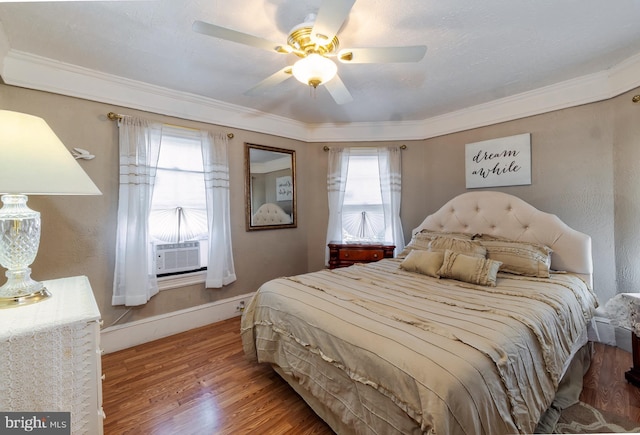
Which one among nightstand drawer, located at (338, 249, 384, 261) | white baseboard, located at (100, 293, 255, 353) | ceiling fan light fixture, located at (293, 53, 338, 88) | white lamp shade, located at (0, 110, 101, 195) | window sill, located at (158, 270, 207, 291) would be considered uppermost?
ceiling fan light fixture, located at (293, 53, 338, 88)

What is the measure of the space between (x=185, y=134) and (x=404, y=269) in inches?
101

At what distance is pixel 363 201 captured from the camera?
374 cm

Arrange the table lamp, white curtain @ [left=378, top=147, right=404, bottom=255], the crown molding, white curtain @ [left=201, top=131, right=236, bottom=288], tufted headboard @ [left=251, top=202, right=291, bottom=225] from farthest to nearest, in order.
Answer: white curtain @ [left=378, top=147, right=404, bottom=255] → tufted headboard @ [left=251, top=202, right=291, bottom=225] → white curtain @ [left=201, top=131, right=236, bottom=288] → the crown molding → the table lamp

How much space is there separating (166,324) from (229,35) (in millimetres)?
2634

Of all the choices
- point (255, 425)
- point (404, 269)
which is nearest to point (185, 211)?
point (255, 425)

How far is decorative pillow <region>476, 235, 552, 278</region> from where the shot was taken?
7.02ft

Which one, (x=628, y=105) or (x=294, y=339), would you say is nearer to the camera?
(x=294, y=339)

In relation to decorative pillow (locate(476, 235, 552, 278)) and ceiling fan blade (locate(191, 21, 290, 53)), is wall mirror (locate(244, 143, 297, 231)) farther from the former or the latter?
decorative pillow (locate(476, 235, 552, 278))

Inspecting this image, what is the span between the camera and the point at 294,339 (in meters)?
1.64

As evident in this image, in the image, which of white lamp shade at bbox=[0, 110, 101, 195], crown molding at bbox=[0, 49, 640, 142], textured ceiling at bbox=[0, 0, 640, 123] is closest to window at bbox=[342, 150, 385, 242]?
crown molding at bbox=[0, 49, 640, 142]

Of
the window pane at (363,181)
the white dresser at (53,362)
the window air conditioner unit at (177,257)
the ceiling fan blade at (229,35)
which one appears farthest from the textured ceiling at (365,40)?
the white dresser at (53,362)

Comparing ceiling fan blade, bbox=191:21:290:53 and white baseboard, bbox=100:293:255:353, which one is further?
white baseboard, bbox=100:293:255:353

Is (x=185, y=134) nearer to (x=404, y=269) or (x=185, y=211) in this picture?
(x=185, y=211)

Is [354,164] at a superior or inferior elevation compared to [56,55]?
inferior
